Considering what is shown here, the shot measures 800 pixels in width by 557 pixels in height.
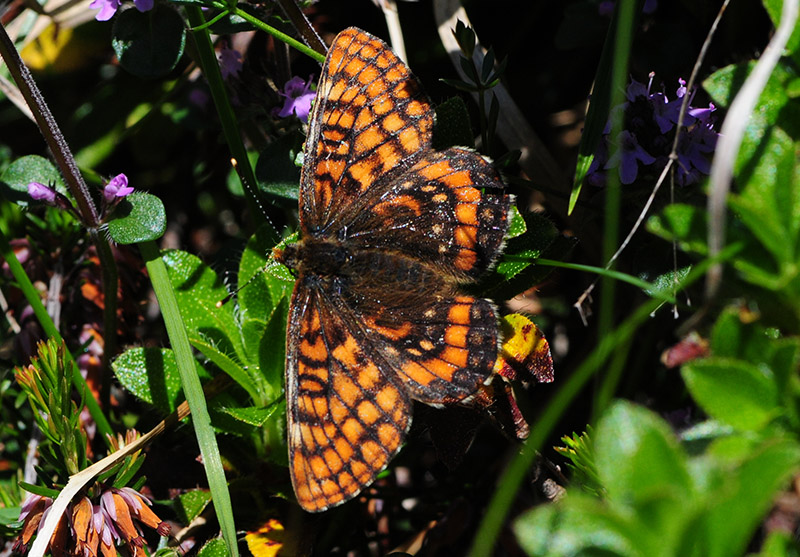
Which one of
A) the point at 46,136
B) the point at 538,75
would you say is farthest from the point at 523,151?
the point at 46,136

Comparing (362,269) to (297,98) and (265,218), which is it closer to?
(265,218)

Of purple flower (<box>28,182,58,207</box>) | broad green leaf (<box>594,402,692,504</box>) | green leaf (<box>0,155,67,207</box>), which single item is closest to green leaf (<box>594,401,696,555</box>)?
broad green leaf (<box>594,402,692,504</box>)

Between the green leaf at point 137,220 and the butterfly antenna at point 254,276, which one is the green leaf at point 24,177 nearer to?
the green leaf at point 137,220

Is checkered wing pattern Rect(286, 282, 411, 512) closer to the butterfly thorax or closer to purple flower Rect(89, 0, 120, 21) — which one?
the butterfly thorax

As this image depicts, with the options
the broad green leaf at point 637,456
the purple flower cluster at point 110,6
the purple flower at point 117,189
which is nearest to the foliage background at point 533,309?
the broad green leaf at point 637,456

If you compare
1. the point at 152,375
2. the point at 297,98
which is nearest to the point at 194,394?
the point at 152,375

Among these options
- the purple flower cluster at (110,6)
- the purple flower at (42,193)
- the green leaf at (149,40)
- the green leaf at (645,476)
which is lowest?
the green leaf at (645,476)
